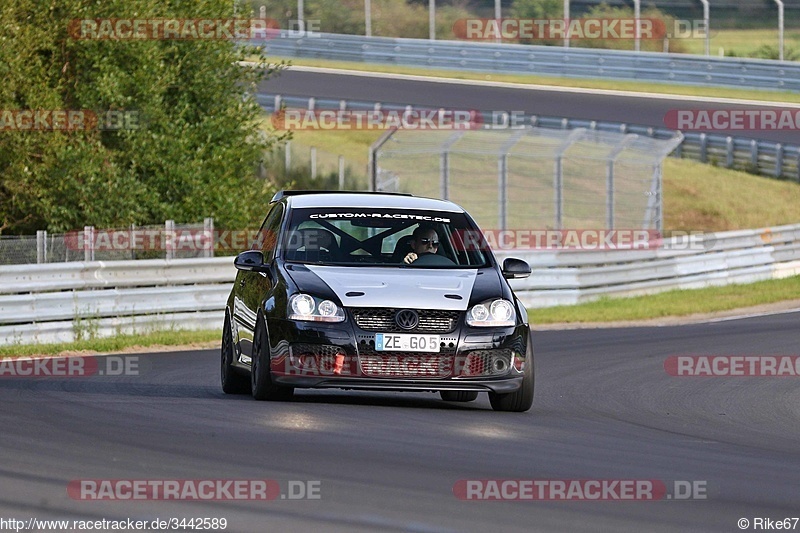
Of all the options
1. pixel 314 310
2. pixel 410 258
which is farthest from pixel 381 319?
pixel 410 258

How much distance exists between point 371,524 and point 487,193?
91.5 ft

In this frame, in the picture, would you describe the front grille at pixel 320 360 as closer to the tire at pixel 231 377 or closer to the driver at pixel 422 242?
the driver at pixel 422 242

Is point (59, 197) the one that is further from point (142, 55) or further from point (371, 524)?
point (371, 524)

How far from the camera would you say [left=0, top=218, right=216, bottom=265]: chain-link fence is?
18.8 meters

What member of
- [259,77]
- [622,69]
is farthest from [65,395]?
[622,69]

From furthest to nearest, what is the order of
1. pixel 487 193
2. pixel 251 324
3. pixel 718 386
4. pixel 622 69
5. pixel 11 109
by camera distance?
1. pixel 622 69
2. pixel 487 193
3. pixel 11 109
4. pixel 718 386
5. pixel 251 324

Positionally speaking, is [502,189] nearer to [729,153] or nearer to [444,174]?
[444,174]

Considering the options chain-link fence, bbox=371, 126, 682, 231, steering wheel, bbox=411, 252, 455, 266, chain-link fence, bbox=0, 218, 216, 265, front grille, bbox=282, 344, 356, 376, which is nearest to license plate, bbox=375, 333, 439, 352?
front grille, bbox=282, 344, 356, 376

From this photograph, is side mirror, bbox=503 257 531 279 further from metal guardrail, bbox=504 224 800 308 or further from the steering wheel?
metal guardrail, bbox=504 224 800 308

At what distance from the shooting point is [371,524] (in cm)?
656

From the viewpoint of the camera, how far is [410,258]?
462 inches

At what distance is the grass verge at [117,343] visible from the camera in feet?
57.1

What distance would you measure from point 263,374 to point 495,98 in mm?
31851

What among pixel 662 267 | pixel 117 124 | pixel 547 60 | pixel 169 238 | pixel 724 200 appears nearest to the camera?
pixel 169 238
